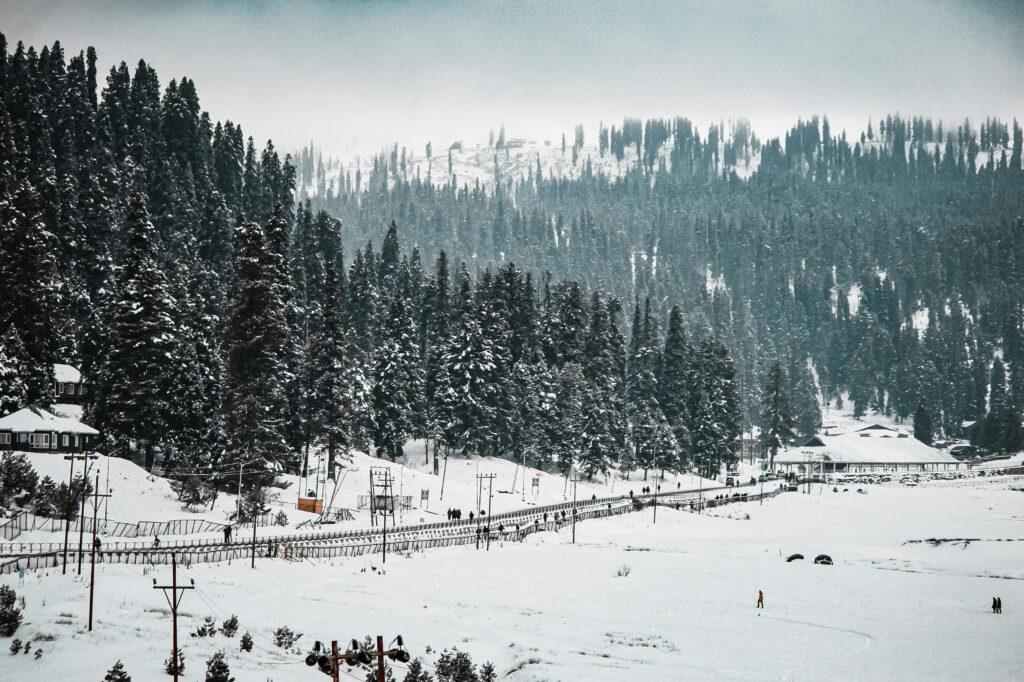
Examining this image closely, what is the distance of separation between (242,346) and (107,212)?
129 feet

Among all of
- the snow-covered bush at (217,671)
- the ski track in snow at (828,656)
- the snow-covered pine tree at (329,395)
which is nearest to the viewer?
the snow-covered bush at (217,671)

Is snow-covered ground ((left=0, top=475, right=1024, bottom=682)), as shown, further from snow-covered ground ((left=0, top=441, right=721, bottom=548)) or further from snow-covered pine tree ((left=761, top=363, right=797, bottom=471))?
snow-covered pine tree ((left=761, top=363, right=797, bottom=471))

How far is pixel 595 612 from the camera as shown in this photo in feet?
156

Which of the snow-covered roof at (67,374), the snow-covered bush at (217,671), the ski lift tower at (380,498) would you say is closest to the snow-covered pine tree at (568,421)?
the ski lift tower at (380,498)

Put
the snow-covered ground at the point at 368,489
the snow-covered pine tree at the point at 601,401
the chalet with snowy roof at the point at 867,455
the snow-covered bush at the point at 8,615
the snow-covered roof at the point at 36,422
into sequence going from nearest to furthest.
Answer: the snow-covered bush at the point at 8,615 → the snow-covered ground at the point at 368,489 → the snow-covered roof at the point at 36,422 → the snow-covered pine tree at the point at 601,401 → the chalet with snowy roof at the point at 867,455

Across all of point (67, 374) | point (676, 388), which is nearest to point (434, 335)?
point (676, 388)

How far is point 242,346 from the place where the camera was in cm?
7175

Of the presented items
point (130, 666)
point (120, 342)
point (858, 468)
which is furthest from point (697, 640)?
point (858, 468)

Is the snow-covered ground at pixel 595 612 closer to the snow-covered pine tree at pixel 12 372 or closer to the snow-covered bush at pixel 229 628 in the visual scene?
the snow-covered bush at pixel 229 628

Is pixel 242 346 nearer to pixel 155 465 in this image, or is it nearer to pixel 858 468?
pixel 155 465

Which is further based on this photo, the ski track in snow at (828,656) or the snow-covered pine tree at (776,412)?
the snow-covered pine tree at (776,412)

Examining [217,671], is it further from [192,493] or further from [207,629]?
[192,493]

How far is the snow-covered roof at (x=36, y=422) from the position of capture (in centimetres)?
6375

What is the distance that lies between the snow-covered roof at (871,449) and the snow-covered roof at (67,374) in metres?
126
